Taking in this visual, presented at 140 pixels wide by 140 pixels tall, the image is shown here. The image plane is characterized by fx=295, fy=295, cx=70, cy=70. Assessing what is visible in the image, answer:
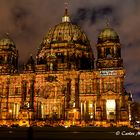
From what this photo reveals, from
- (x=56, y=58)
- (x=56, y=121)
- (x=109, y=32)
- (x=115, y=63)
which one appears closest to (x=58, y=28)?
(x=56, y=58)

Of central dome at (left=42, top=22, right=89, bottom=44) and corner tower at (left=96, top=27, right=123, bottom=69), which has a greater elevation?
central dome at (left=42, top=22, right=89, bottom=44)

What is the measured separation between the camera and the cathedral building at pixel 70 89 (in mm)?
63312

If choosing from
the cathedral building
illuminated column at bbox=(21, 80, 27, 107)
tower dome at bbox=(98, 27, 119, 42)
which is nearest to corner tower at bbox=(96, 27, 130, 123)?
the cathedral building

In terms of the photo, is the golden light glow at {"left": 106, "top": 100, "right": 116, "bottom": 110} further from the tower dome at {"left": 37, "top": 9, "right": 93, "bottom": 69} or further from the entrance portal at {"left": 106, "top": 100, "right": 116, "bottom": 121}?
the tower dome at {"left": 37, "top": 9, "right": 93, "bottom": 69}

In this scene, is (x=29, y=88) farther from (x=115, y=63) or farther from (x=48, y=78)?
(x=115, y=63)

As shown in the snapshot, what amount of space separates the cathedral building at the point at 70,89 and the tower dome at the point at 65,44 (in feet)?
8.38

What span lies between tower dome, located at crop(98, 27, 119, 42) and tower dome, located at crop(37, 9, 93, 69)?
8.92 meters

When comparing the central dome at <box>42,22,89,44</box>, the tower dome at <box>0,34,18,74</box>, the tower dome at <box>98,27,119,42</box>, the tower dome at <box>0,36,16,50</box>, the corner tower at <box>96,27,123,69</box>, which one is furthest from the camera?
the central dome at <box>42,22,89,44</box>

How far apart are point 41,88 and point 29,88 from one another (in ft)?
9.10

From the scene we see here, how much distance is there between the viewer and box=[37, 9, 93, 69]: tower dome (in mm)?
77106

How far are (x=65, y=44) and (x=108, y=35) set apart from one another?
1385 cm

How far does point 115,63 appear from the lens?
6631 centimetres


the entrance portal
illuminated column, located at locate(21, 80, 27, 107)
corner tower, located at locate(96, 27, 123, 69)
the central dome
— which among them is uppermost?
the central dome

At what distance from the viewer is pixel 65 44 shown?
7906cm
